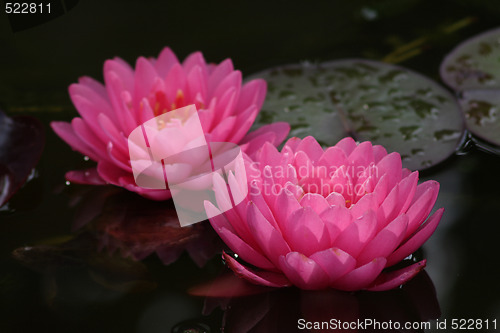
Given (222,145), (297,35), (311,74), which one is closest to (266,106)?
(311,74)

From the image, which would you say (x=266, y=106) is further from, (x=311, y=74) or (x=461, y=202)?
(x=461, y=202)

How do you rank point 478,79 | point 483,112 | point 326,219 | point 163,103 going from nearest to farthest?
1. point 326,219
2. point 163,103
3. point 483,112
4. point 478,79

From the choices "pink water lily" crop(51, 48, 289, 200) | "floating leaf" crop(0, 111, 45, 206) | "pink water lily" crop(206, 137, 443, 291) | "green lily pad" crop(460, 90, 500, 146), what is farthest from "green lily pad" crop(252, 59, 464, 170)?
"floating leaf" crop(0, 111, 45, 206)

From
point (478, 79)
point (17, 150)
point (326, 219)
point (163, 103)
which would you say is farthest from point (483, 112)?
point (17, 150)

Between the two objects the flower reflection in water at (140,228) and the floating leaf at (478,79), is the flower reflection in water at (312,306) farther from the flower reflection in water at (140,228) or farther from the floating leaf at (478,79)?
the floating leaf at (478,79)

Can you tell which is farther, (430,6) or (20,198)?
(430,6)

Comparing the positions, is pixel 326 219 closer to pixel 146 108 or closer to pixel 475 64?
pixel 146 108
